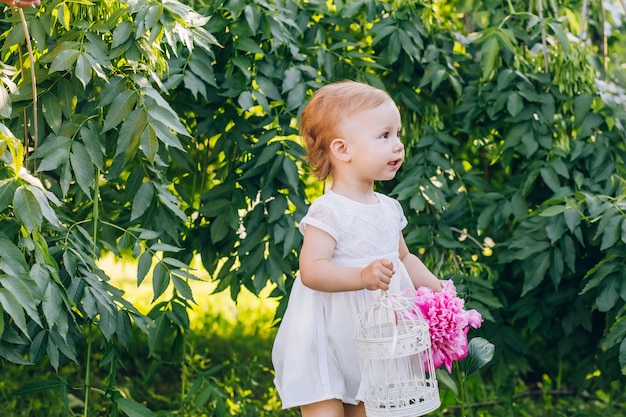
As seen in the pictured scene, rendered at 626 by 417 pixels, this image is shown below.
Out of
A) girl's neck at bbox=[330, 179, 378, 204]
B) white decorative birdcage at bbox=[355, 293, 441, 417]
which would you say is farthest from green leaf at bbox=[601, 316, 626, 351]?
girl's neck at bbox=[330, 179, 378, 204]

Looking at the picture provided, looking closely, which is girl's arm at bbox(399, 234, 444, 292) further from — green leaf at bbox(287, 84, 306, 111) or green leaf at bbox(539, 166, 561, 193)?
green leaf at bbox(539, 166, 561, 193)

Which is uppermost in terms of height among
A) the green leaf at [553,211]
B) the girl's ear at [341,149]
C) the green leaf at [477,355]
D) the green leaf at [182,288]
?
the girl's ear at [341,149]

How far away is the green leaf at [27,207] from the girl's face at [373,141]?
2.63ft

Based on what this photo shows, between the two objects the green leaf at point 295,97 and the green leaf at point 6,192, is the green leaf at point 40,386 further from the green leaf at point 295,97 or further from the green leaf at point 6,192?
the green leaf at point 295,97

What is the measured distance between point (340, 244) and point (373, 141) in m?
0.28

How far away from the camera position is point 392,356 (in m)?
1.98

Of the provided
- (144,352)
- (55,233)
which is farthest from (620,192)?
(144,352)

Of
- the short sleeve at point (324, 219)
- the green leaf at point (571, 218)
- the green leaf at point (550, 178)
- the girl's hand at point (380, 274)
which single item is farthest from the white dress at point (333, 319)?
the green leaf at point (550, 178)

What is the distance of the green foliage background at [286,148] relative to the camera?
2484mm

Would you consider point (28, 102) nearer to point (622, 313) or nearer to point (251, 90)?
point (251, 90)

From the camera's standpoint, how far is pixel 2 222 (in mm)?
2256

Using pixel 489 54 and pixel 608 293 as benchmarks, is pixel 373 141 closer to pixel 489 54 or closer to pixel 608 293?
pixel 489 54

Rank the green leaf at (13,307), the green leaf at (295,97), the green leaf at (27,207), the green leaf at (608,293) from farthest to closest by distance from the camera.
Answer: the green leaf at (295,97) < the green leaf at (608,293) < the green leaf at (27,207) < the green leaf at (13,307)

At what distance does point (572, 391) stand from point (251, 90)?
2.08m
